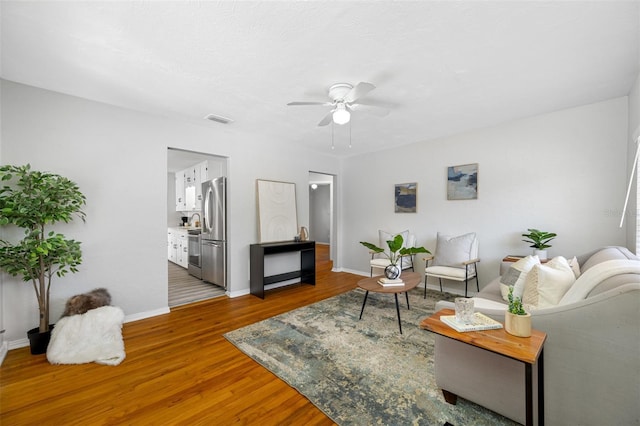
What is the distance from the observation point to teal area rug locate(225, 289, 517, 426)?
5.43 feet

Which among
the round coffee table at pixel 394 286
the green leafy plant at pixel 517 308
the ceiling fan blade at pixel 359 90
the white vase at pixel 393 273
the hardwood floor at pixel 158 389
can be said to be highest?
the ceiling fan blade at pixel 359 90

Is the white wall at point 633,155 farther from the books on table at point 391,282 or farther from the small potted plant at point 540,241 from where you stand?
the books on table at point 391,282

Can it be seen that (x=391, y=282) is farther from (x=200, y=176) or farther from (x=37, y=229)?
(x=200, y=176)

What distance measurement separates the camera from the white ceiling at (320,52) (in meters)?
1.65

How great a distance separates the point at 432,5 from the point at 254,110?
88.7 inches

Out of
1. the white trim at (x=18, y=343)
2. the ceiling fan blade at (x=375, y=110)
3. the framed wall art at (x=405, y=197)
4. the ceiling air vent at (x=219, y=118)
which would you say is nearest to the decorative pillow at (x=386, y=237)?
the framed wall art at (x=405, y=197)

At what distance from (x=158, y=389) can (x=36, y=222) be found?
191 cm

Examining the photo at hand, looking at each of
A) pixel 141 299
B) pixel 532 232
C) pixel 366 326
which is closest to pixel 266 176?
pixel 141 299

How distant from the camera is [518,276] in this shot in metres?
2.20

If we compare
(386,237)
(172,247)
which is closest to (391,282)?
(386,237)

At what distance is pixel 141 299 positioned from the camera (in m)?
3.20

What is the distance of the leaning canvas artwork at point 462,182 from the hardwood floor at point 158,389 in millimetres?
3750

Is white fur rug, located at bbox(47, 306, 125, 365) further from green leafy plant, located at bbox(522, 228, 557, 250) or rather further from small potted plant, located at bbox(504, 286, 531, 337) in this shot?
green leafy plant, located at bbox(522, 228, 557, 250)

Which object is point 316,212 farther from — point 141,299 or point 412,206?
point 141,299
